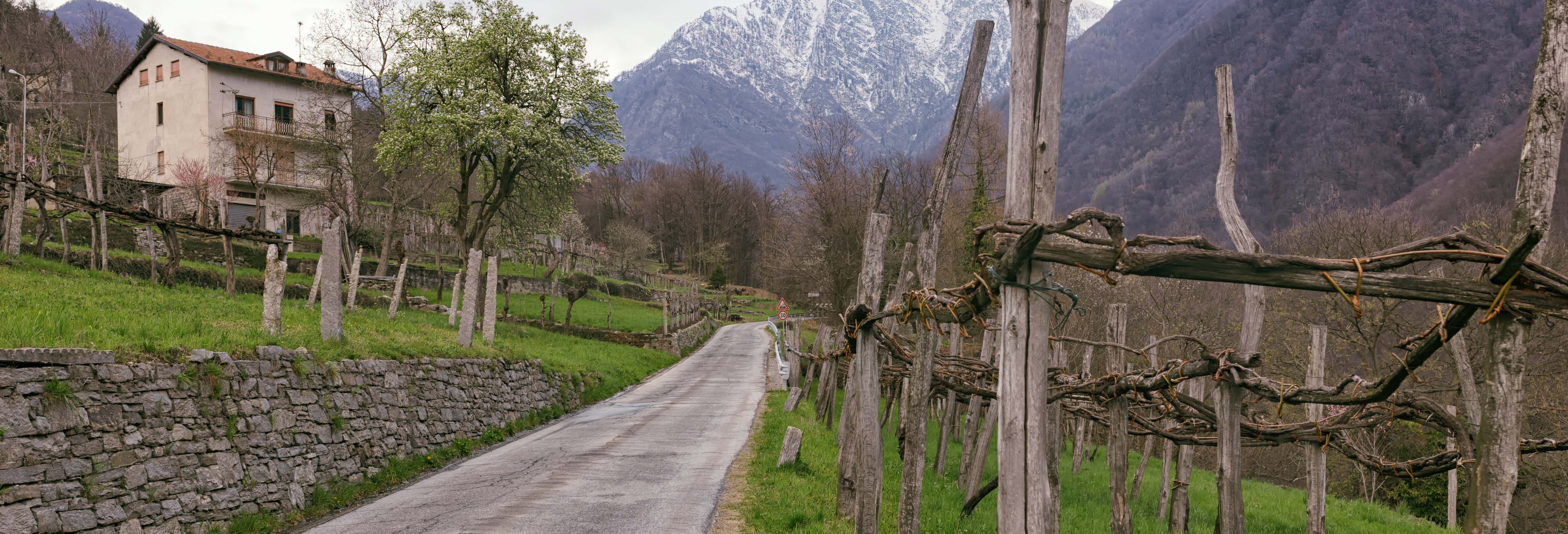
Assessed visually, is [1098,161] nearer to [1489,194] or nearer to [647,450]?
[1489,194]

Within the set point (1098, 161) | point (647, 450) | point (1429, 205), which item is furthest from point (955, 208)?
point (1098, 161)

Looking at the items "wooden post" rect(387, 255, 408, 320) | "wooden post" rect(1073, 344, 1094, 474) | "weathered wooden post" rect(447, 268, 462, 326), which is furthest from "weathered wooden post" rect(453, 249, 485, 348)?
"wooden post" rect(1073, 344, 1094, 474)

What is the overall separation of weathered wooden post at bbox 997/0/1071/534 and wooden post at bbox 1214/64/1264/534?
161 cm

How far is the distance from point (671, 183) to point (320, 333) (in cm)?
8381

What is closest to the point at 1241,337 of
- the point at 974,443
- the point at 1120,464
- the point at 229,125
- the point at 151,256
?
the point at 1120,464

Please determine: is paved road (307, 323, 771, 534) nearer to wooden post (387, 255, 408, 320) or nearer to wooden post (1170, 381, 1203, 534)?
wooden post (1170, 381, 1203, 534)

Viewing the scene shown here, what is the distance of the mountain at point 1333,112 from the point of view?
47.2m

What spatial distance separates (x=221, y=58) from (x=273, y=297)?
1781 inches

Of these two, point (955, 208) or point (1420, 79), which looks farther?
point (1420, 79)

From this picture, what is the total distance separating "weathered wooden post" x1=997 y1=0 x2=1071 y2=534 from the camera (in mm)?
3760

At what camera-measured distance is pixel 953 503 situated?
10016 millimetres

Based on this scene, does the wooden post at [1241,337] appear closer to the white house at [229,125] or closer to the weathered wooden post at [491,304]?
the weathered wooden post at [491,304]

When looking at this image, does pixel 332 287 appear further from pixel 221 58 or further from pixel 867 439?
pixel 221 58

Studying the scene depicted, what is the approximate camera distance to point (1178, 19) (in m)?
132
